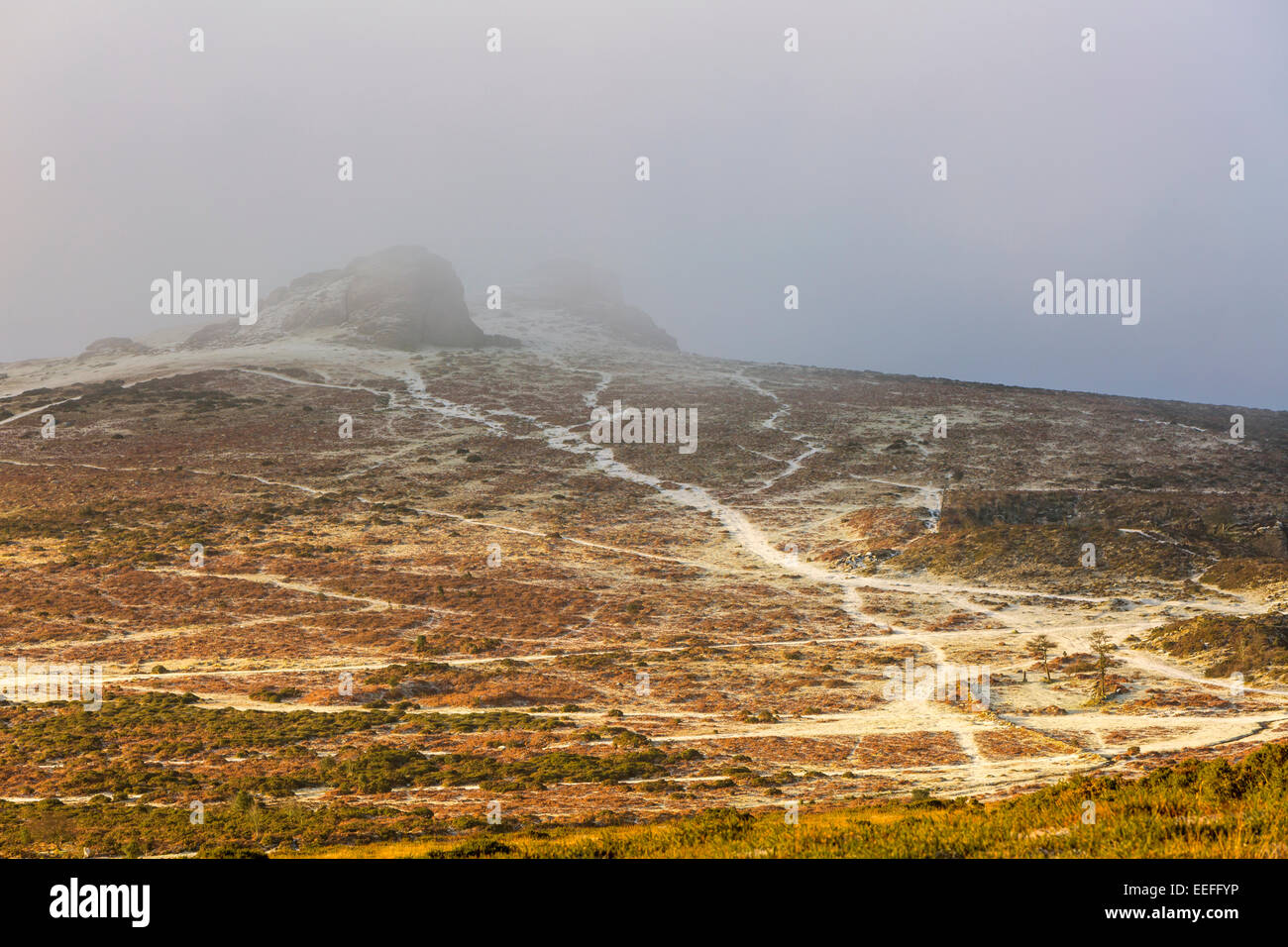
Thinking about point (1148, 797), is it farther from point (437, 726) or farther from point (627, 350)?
point (627, 350)

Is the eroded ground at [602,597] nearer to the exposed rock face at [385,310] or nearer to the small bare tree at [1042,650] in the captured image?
the small bare tree at [1042,650]

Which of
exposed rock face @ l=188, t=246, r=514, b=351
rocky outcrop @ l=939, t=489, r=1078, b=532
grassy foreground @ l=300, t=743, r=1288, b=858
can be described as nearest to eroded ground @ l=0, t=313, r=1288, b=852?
rocky outcrop @ l=939, t=489, r=1078, b=532

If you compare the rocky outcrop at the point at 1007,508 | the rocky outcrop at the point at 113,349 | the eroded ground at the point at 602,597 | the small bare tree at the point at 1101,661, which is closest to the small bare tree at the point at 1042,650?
the eroded ground at the point at 602,597

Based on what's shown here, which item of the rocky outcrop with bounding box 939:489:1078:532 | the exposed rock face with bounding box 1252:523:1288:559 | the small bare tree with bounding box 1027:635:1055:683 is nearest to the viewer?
the small bare tree with bounding box 1027:635:1055:683

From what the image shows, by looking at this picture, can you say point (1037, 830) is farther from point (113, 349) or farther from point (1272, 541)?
point (113, 349)

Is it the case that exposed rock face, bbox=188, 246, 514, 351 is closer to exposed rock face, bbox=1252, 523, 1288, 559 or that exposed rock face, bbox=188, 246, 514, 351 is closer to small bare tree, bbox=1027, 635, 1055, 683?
exposed rock face, bbox=1252, 523, 1288, 559

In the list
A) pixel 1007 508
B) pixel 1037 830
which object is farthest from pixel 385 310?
pixel 1037 830
